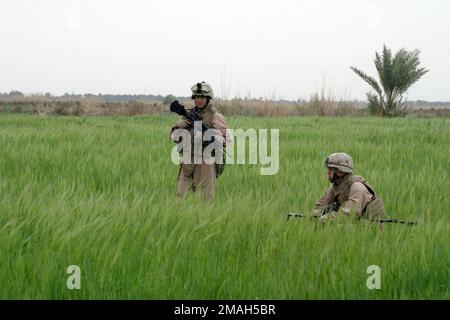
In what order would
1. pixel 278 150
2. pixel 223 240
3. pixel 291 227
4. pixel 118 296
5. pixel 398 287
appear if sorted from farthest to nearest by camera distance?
pixel 278 150, pixel 291 227, pixel 223 240, pixel 398 287, pixel 118 296

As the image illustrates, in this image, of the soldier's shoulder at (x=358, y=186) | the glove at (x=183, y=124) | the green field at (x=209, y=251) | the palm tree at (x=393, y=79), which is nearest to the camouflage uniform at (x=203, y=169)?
the glove at (x=183, y=124)

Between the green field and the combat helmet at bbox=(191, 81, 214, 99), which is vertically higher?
the combat helmet at bbox=(191, 81, 214, 99)

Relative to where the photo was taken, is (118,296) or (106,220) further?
(106,220)

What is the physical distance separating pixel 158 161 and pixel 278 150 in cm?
211

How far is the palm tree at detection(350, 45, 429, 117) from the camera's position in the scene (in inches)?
888

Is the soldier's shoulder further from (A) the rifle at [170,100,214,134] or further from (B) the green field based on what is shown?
(A) the rifle at [170,100,214,134]

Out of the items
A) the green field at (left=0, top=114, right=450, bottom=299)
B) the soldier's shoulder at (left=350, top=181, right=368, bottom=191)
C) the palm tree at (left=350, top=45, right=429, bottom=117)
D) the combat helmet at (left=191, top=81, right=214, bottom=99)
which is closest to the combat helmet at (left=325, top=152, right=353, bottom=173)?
the soldier's shoulder at (left=350, top=181, right=368, bottom=191)

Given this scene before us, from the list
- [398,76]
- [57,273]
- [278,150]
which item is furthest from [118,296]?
[398,76]

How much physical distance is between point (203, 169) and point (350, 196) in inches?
59.1

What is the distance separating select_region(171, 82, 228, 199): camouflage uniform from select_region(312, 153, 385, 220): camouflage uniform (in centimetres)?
109

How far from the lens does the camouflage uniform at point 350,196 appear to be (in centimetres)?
414

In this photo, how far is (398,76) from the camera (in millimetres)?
22641

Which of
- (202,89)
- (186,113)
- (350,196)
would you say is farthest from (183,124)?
(350,196)
